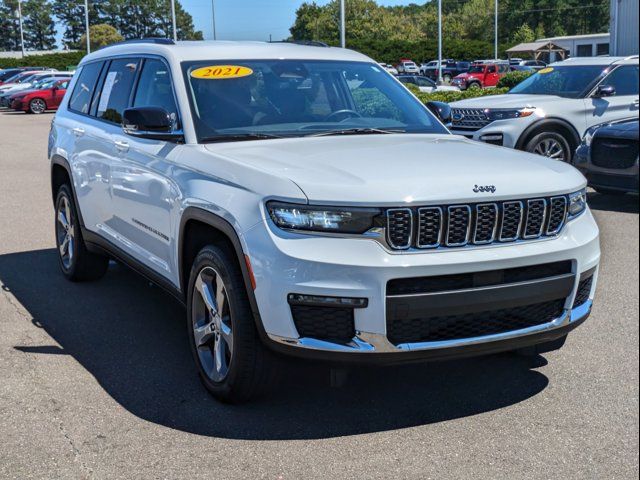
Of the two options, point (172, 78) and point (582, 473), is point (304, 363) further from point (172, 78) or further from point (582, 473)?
point (172, 78)

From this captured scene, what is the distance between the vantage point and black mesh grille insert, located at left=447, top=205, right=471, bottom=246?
12.8 ft

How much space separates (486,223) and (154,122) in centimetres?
204

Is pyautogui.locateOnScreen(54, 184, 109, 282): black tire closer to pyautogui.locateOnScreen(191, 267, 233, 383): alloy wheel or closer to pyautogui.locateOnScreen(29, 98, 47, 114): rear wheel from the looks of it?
pyautogui.locateOnScreen(191, 267, 233, 383): alloy wheel

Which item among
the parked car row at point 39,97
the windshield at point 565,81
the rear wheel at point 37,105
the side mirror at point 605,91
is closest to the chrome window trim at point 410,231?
the side mirror at point 605,91

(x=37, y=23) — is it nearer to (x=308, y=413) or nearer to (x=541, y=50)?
(x=541, y=50)

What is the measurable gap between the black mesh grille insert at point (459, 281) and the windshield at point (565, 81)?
936 centimetres

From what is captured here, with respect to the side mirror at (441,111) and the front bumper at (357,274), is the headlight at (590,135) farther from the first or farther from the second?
the front bumper at (357,274)

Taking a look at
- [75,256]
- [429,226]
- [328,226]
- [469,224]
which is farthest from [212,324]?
[75,256]

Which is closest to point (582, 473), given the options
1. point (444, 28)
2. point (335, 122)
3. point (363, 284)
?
point (363, 284)

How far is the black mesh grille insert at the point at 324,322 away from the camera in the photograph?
3.84 meters

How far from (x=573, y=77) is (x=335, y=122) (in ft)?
28.3

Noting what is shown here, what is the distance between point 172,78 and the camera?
17.4 feet

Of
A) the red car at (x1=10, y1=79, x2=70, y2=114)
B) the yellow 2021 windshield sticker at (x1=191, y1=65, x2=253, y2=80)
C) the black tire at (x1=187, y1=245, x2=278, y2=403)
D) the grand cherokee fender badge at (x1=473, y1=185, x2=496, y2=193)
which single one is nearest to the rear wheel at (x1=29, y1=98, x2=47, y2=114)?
the red car at (x1=10, y1=79, x2=70, y2=114)

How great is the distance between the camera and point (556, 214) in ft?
13.8
